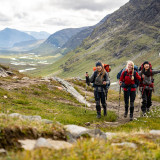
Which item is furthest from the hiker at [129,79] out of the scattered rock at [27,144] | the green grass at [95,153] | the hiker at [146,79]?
the scattered rock at [27,144]

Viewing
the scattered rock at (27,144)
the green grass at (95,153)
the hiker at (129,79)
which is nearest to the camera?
the green grass at (95,153)

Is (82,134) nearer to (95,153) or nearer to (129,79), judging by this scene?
(95,153)

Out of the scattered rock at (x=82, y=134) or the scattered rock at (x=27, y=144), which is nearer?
the scattered rock at (x=27, y=144)

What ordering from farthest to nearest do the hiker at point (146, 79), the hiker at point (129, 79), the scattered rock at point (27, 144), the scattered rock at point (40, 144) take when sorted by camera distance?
the hiker at point (146, 79) < the hiker at point (129, 79) < the scattered rock at point (27, 144) < the scattered rock at point (40, 144)

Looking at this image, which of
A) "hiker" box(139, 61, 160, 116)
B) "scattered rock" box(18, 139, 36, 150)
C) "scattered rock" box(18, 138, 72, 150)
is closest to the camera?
"scattered rock" box(18, 138, 72, 150)

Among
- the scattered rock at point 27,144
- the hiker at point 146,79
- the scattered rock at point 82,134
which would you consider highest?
the hiker at point 146,79

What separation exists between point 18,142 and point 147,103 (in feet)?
43.1

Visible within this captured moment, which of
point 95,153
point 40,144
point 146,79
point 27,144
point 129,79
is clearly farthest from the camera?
point 146,79

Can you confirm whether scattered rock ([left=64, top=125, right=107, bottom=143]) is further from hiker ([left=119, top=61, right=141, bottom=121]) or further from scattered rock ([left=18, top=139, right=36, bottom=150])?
hiker ([left=119, top=61, right=141, bottom=121])

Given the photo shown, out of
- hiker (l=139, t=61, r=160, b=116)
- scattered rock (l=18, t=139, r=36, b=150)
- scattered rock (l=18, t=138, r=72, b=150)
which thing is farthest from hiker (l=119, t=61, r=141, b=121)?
scattered rock (l=18, t=139, r=36, b=150)

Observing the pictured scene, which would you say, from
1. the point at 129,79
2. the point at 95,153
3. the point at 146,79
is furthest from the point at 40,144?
the point at 146,79

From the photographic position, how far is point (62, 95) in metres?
22.5

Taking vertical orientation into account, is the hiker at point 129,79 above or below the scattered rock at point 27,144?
above

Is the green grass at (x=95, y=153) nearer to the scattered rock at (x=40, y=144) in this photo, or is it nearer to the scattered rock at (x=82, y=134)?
the scattered rock at (x=40, y=144)
